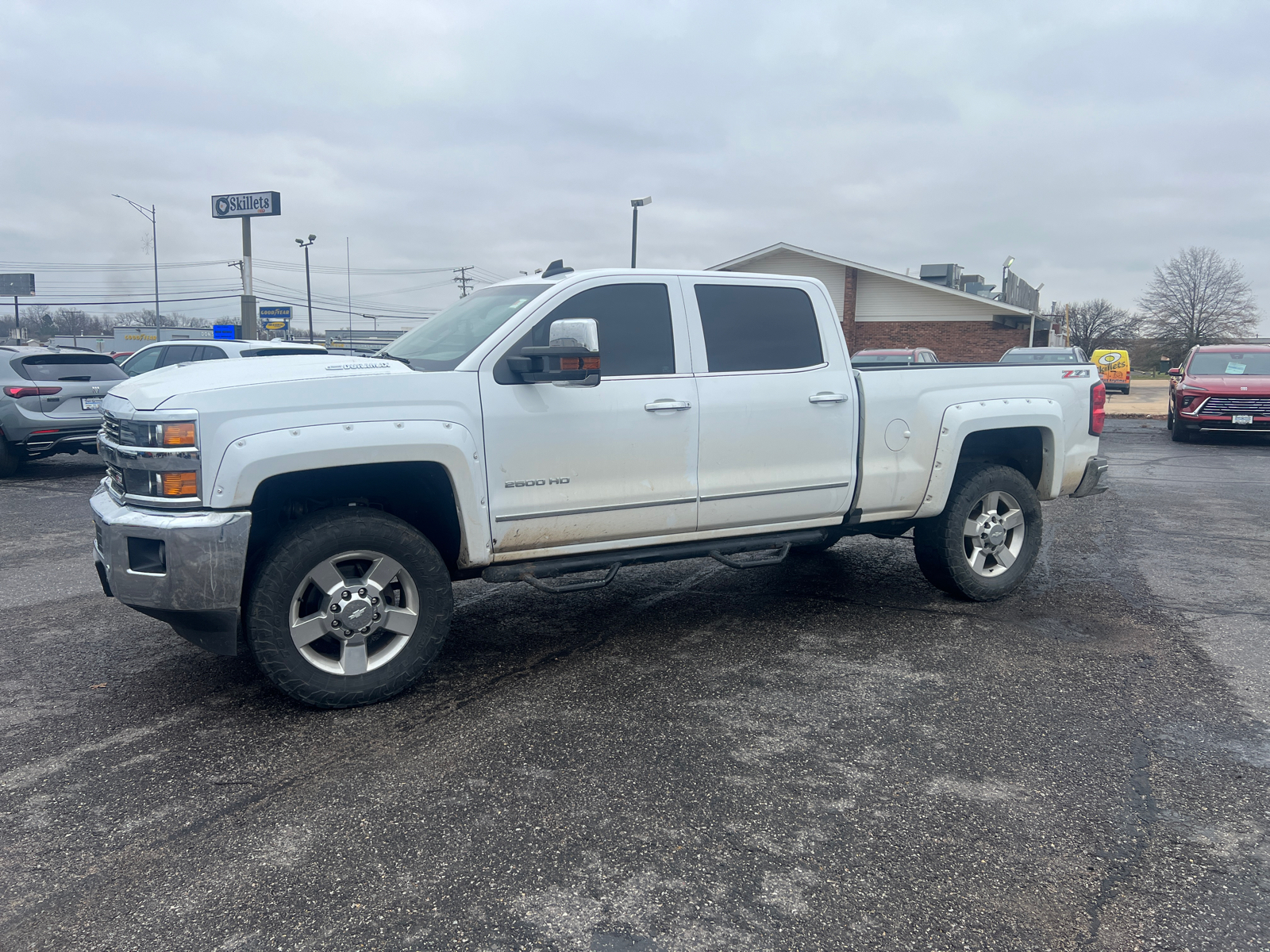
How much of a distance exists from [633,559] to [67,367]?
9988 millimetres

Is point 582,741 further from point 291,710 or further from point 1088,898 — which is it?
point 1088,898

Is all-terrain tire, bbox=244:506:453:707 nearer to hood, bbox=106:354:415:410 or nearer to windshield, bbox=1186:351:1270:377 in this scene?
hood, bbox=106:354:415:410

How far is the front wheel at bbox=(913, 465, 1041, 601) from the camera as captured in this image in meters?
5.73

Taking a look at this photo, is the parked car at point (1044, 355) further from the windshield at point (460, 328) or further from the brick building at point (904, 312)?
the windshield at point (460, 328)

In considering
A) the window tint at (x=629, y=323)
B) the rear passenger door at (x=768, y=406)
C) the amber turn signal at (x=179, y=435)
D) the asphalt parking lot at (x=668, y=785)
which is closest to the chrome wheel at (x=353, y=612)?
the asphalt parking lot at (x=668, y=785)

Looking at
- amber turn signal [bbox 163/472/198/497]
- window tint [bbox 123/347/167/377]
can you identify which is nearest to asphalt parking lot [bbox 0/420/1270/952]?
amber turn signal [bbox 163/472/198/497]

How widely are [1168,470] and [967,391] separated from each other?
30.5 ft

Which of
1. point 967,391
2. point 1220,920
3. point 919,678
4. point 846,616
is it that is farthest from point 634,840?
point 967,391

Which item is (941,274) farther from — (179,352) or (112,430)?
(112,430)

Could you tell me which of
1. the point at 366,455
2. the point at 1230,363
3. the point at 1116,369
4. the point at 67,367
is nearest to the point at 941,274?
the point at 1116,369

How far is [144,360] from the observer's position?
51.5 feet

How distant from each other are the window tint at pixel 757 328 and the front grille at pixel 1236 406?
1437cm

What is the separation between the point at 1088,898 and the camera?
274 cm

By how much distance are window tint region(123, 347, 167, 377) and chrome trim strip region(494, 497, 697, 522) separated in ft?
44.0
